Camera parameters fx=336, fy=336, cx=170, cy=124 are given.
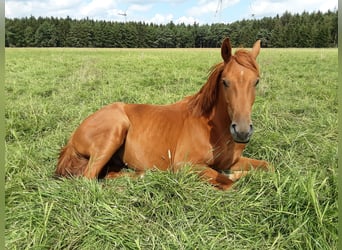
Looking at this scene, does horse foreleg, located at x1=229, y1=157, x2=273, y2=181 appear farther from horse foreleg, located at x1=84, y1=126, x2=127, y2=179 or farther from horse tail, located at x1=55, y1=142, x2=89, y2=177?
horse tail, located at x1=55, y1=142, x2=89, y2=177

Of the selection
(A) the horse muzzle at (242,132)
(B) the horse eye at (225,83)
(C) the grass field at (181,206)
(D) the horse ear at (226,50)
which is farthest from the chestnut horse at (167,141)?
(A) the horse muzzle at (242,132)

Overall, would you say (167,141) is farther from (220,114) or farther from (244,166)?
(244,166)

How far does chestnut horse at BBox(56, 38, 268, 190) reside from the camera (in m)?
3.59

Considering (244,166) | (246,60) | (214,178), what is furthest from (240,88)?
(244,166)

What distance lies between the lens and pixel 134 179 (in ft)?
11.3

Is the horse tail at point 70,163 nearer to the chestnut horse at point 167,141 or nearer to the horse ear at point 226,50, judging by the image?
the chestnut horse at point 167,141

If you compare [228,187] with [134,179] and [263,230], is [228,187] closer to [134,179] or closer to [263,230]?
[263,230]

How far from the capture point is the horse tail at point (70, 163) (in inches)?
145

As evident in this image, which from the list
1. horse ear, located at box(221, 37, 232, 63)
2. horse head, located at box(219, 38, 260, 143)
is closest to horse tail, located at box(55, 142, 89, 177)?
horse head, located at box(219, 38, 260, 143)

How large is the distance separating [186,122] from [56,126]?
270cm

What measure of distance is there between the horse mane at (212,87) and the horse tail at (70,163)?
140 cm

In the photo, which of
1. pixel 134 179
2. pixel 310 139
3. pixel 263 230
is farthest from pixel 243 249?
pixel 310 139

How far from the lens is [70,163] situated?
377 cm

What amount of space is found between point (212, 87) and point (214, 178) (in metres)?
0.97
